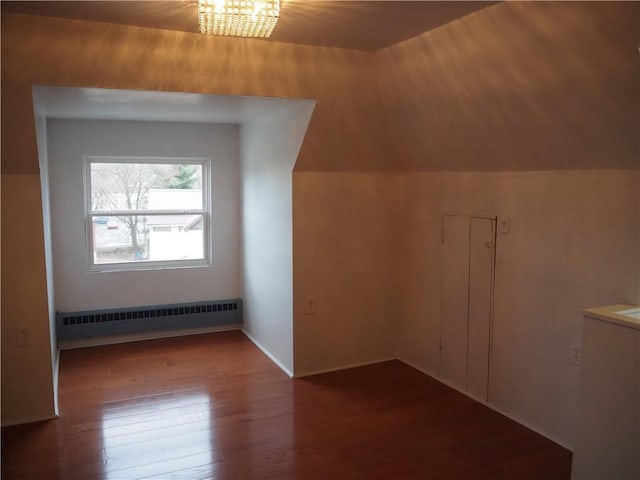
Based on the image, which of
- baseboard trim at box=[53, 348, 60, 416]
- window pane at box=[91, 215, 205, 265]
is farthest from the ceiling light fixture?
window pane at box=[91, 215, 205, 265]

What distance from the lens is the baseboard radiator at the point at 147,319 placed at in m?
4.71

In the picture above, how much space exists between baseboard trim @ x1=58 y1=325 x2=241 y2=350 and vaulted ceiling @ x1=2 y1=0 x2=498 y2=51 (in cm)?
313

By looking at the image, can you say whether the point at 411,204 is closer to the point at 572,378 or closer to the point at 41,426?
the point at 572,378

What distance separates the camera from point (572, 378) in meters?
2.88

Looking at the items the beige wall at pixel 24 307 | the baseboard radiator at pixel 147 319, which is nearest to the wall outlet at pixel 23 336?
the beige wall at pixel 24 307

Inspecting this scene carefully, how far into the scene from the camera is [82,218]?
4695 millimetres

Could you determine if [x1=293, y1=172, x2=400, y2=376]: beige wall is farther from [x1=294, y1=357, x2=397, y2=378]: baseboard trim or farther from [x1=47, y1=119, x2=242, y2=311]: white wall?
[x1=47, y1=119, x2=242, y2=311]: white wall

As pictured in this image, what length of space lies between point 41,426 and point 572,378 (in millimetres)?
3170

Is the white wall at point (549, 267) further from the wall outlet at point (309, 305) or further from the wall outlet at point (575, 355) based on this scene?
the wall outlet at point (309, 305)

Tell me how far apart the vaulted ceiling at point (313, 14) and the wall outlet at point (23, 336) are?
1842 mm

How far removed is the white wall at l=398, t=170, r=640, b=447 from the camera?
2.66 meters

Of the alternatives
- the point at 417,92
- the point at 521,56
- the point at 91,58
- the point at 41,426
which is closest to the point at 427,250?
→ the point at 417,92

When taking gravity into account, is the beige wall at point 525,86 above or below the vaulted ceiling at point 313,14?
below

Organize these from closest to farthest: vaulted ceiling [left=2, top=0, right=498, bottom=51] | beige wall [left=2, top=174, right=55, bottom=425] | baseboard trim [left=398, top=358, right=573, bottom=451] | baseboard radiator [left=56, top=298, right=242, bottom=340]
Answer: vaulted ceiling [left=2, top=0, right=498, bottom=51], baseboard trim [left=398, top=358, right=573, bottom=451], beige wall [left=2, top=174, right=55, bottom=425], baseboard radiator [left=56, top=298, right=242, bottom=340]
